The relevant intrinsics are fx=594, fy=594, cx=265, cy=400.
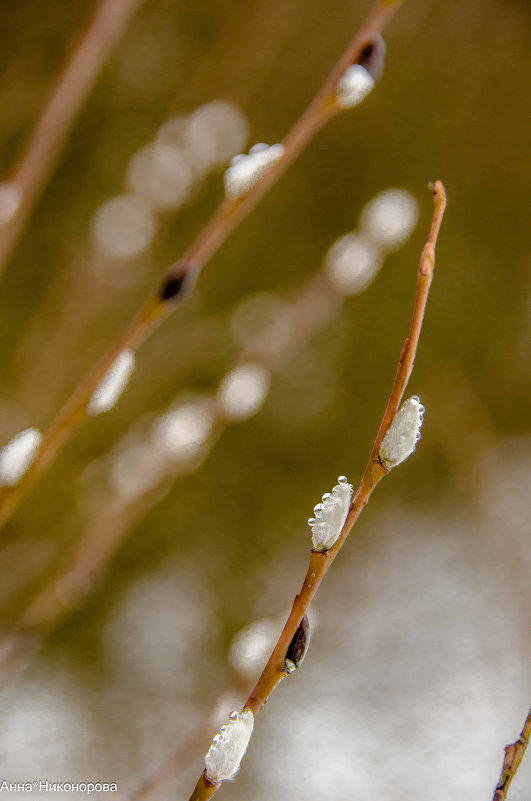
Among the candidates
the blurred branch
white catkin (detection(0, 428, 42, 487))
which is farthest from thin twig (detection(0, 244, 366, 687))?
white catkin (detection(0, 428, 42, 487))

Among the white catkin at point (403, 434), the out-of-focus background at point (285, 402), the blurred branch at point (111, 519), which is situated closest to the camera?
the white catkin at point (403, 434)

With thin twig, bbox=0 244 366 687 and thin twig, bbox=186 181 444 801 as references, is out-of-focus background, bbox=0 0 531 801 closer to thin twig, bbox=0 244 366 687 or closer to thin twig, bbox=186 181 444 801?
thin twig, bbox=0 244 366 687

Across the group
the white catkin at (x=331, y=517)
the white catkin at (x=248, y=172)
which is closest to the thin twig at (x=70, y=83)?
the white catkin at (x=248, y=172)

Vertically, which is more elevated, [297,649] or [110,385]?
[110,385]

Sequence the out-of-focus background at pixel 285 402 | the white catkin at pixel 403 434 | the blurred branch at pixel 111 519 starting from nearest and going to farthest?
1. the white catkin at pixel 403 434
2. the blurred branch at pixel 111 519
3. the out-of-focus background at pixel 285 402

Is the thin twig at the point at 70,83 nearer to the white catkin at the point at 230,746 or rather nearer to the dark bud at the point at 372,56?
the dark bud at the point at 372,56

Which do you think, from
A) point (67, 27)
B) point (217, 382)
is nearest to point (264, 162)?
point (217, 382)

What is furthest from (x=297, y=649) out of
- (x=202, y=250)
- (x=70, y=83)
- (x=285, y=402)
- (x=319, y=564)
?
(x=285, y=402)

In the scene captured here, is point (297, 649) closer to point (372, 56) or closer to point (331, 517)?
point (331, 517)
